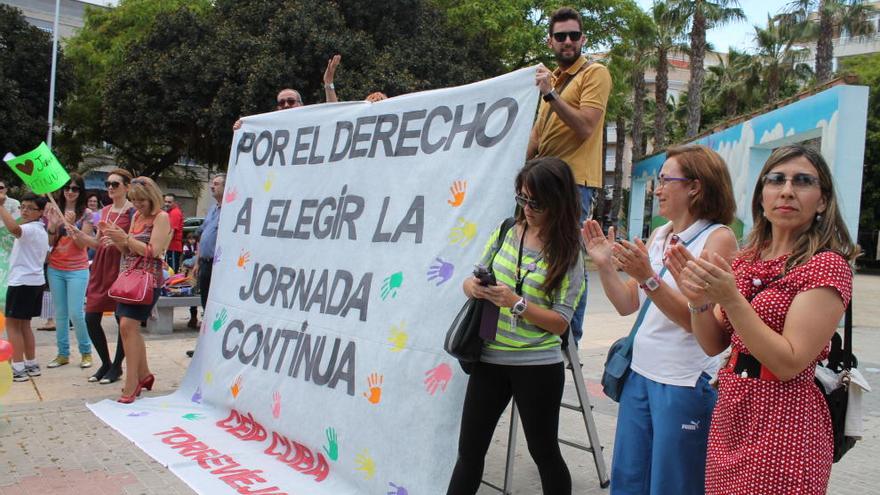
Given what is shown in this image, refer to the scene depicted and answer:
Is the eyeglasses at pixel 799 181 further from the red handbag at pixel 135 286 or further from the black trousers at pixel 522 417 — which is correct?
the red handbag at pixel 135 286

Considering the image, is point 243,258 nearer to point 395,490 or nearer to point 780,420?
point 395,490

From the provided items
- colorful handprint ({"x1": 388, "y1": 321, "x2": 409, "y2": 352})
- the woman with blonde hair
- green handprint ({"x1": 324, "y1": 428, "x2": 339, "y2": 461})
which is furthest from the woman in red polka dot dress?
the woman with blonde hair

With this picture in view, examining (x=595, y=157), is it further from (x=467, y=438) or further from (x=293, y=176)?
(x=293, y=176)

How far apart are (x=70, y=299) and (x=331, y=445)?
3.77 meters

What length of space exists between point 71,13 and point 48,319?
3180 centimetres

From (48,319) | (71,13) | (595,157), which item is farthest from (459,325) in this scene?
(71,13)

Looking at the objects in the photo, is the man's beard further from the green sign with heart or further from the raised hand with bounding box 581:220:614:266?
the green sign with heart

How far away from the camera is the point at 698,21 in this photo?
83.3 feet

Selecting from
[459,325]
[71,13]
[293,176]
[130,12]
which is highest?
[71,13]

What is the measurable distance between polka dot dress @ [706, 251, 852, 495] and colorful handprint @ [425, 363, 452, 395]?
55.0 inches

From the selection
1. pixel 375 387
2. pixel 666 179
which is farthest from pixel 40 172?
pixel 666 179

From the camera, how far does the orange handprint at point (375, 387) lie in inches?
135

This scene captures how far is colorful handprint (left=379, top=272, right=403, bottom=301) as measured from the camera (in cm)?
355

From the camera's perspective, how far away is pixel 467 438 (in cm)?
277
